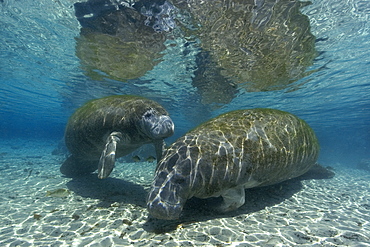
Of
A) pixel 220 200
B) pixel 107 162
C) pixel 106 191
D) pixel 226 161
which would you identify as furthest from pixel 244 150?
pixel 106 191

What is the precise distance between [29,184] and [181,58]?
9.80 meters

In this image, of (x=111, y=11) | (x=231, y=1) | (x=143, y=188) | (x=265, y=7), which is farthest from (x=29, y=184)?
(x=265, y=7)

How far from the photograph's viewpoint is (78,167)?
980 centimetres

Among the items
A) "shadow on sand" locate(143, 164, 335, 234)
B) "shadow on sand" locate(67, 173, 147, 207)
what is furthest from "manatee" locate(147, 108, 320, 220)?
"shadow on sand" locate(67, 173, 147, 207)

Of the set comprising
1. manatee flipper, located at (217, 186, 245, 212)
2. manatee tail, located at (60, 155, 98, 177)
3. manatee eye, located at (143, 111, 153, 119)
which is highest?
manatee eye, located at (143, 111, 153, 119)

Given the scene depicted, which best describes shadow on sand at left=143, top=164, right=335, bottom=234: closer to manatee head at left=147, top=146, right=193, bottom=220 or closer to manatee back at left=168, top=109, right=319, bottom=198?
manatee head at left=147, top=146, right=193, bottom=220

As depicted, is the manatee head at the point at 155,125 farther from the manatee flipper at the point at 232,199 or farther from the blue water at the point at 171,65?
the blue water at the point at 171,65

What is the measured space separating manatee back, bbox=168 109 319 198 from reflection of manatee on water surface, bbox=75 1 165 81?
19.7 feet

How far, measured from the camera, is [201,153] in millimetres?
4598

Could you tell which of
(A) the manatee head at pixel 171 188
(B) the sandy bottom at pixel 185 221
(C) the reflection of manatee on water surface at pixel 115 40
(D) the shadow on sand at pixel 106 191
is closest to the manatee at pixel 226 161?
(A) the manatee head at pixel 171 188

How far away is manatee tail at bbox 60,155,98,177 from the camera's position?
9.70 metres

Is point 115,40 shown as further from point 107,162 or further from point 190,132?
point 190,132

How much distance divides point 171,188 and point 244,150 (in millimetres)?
1914

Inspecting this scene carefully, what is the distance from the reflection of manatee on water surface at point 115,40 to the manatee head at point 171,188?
659cm
